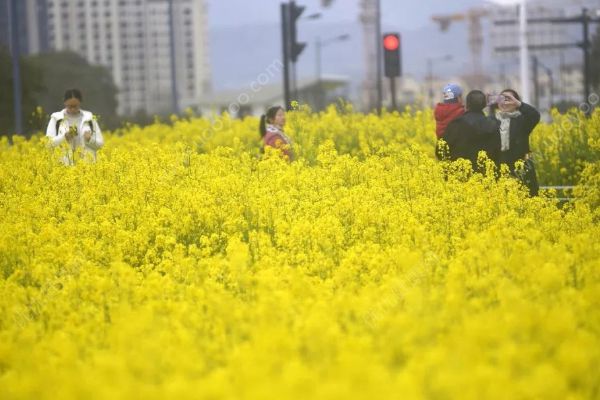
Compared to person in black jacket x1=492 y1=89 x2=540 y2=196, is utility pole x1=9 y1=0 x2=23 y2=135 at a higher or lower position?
higher

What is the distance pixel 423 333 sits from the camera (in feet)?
19.1

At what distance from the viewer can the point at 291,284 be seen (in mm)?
7488

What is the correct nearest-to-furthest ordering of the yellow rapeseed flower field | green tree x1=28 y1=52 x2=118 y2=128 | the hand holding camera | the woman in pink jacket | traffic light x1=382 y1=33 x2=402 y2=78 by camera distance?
the yellow rapeseed flower field < the hand holding camera < the woman in pink jacket < traffic light x1=382 y1=33 x2=402 y2=78 < green tree x1=28 y1=52 x2=118 y2=128

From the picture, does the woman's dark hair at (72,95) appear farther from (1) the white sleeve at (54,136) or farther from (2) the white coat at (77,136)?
(1) the white sleeve at (54,136)

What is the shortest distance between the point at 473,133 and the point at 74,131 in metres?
4.45

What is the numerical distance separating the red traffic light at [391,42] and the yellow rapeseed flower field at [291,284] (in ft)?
23.8

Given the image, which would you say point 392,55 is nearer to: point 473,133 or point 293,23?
point 293,23

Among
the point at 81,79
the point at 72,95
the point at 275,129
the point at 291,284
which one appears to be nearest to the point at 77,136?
the point at 72,95

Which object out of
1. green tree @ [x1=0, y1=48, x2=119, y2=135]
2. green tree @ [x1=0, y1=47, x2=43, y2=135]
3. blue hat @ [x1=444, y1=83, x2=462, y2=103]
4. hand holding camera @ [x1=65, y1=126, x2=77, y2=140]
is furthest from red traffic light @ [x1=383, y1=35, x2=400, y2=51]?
green tree @ [x1=0, y1=48, x2=119, y2=135]

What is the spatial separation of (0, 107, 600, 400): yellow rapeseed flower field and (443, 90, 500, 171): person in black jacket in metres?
0.33

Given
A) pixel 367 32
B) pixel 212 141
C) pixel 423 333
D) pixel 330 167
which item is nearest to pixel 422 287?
pixel 423 333

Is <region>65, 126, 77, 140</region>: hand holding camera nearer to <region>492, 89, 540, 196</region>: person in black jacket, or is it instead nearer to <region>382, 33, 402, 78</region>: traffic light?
<region>492, 89, 540, 196</region>: person in black jacket

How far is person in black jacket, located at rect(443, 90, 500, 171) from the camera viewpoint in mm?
12445

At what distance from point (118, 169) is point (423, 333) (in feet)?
26.3
